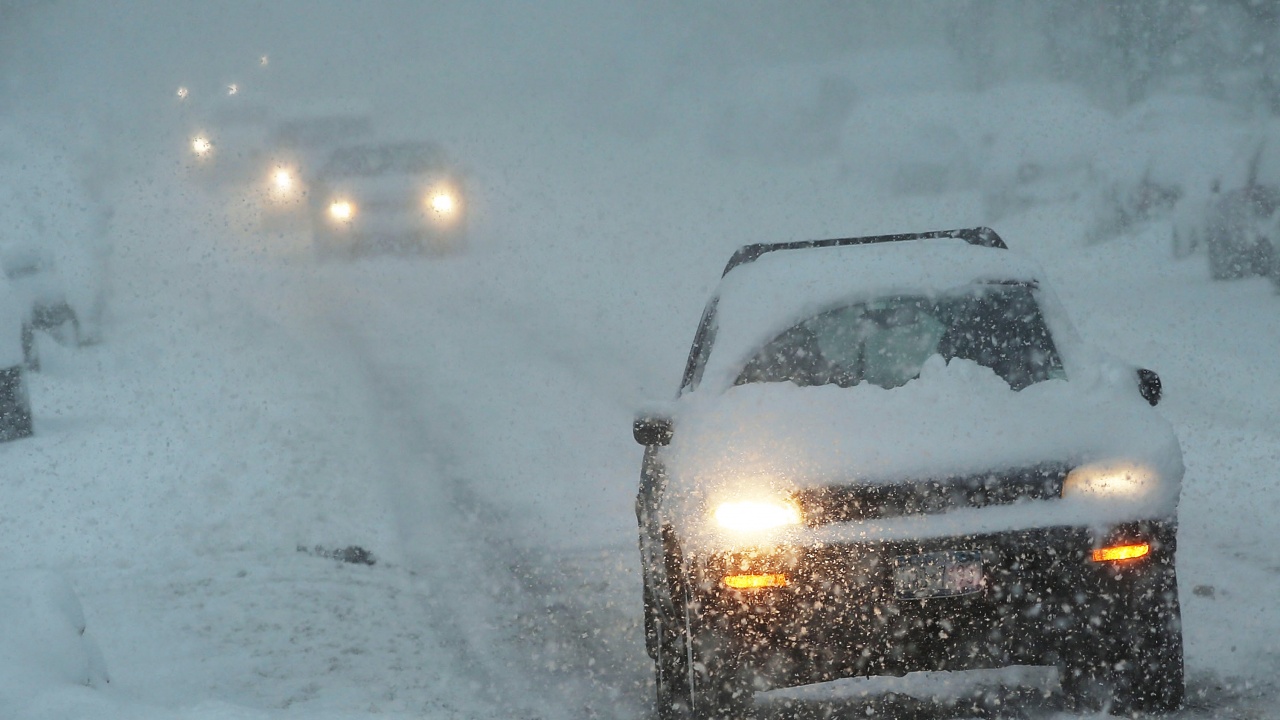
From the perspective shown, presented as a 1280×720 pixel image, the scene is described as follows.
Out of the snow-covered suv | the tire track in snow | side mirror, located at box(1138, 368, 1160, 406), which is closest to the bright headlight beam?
the tire track in snow

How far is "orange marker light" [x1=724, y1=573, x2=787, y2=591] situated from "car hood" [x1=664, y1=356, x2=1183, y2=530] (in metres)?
0.24

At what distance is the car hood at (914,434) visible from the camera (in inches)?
150

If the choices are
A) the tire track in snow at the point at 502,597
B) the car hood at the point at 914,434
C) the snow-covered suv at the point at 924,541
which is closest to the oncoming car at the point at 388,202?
the tire track in snow at the point at 502,597

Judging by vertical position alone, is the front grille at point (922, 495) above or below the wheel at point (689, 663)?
above

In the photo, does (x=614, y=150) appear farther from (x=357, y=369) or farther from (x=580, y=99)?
(x=357, y=369)

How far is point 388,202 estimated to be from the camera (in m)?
22.2

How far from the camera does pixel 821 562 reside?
3.68 meters

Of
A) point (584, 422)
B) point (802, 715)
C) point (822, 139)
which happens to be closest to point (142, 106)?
point (822, 139)

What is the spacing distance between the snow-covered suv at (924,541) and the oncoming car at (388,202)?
18033 mm

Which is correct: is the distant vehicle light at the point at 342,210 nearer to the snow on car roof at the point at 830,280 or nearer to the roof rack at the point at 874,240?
the roof rack at the point at 874,240

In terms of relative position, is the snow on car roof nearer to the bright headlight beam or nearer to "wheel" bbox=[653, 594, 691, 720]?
"wheel" bbox=[653, 594, 691, 720]

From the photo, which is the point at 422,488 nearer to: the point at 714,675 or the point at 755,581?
the point at 714,675

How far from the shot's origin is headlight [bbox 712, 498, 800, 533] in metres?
3.75

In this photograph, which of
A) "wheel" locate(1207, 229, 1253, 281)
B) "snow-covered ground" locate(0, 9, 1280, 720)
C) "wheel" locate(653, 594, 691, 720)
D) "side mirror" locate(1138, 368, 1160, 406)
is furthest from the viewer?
"wheel" locate(1207, 229, 1253, 281)
